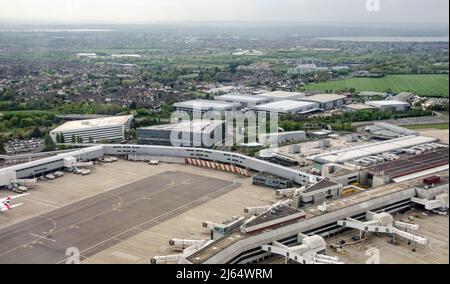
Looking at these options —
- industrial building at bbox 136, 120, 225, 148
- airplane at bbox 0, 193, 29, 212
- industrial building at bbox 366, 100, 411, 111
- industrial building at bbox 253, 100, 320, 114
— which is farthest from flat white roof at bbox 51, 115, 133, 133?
industrial building at bbox 366, 100, 411, 111

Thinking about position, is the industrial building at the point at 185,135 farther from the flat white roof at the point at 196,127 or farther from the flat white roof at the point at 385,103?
the flat white roof at the point at 385,103

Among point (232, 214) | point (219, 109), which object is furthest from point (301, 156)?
point (219, 109)

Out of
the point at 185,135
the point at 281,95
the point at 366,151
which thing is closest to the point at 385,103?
the point at 281,95

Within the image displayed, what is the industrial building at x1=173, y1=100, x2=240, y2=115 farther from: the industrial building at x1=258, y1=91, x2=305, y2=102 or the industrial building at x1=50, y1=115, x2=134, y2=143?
the industrial building at x1=50, y1=115, x2=134, y2=143

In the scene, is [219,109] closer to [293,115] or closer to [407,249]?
[293,115]

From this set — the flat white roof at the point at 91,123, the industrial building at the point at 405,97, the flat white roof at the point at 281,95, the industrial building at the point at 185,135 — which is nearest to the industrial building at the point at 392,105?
the industrial building at the point at 405,97
